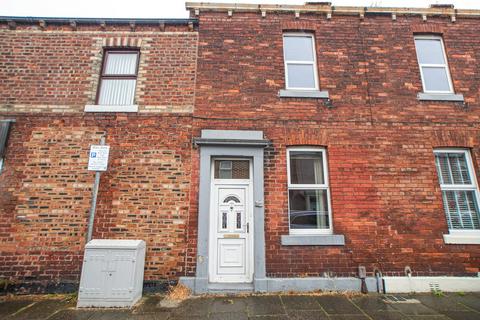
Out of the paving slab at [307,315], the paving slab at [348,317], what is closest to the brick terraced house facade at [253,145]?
the paving slab at [307,315]

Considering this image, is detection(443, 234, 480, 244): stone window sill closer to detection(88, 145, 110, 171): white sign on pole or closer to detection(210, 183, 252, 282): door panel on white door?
detection(210, 183, 252, 282): door panel on white door

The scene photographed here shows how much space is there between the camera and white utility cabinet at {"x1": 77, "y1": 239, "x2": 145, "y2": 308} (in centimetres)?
472

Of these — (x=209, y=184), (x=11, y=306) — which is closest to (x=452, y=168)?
(x=209, y=184)

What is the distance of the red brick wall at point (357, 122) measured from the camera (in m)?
5.72

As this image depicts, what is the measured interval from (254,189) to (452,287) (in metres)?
4.60

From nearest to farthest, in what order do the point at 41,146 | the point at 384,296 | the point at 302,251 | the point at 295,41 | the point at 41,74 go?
the point at 384,296
the point at 302,251
the point at 41,146
the point at 41,74
the point at 295,41

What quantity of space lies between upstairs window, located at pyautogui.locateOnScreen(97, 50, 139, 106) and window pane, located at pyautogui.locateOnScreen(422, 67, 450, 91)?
7.57 m

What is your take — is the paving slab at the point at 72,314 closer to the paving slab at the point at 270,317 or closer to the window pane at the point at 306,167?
the paving slab at the point at 270,317

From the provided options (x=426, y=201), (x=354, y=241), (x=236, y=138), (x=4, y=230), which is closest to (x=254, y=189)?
(x=236, y=138)

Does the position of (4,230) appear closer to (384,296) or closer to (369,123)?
(384,296)

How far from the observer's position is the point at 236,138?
239 inches

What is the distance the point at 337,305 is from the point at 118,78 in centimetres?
706

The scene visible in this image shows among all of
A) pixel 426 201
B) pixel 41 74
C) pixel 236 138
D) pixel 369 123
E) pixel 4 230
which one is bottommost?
pixel 4 230

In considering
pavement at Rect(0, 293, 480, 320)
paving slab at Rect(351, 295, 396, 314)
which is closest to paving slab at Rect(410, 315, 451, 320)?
pavement at Rect(0, 293, 480, 320)
